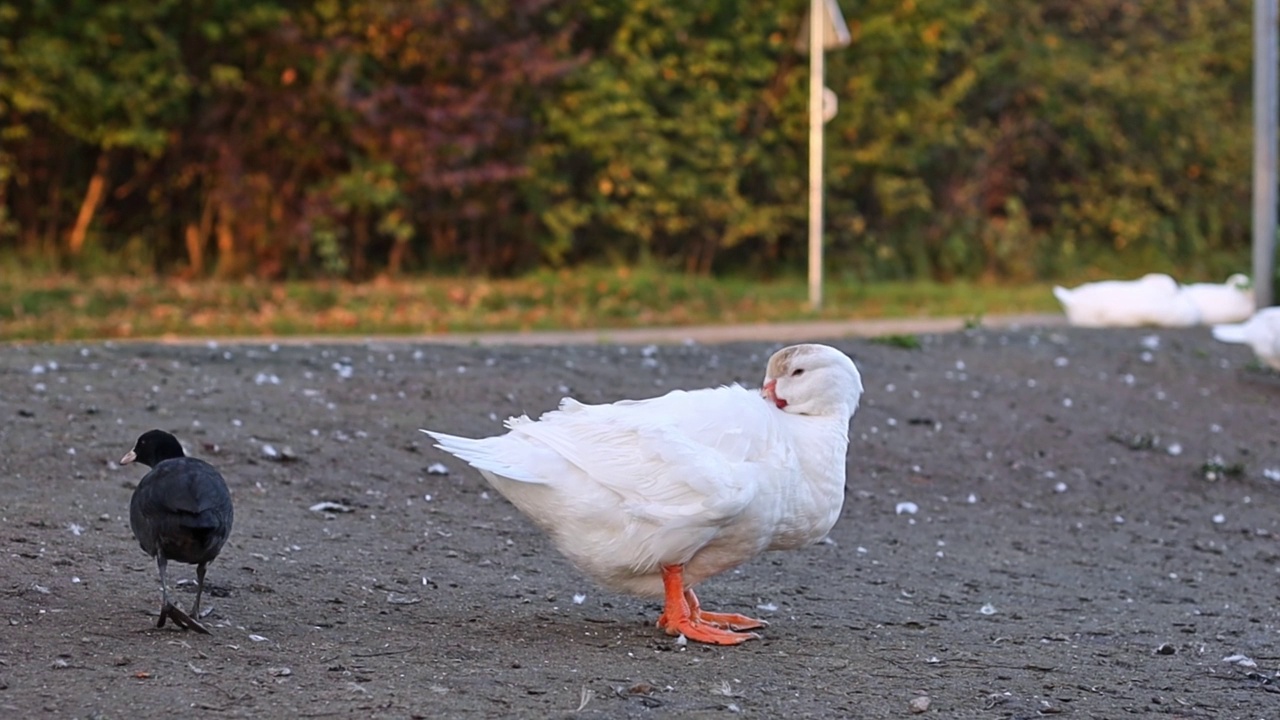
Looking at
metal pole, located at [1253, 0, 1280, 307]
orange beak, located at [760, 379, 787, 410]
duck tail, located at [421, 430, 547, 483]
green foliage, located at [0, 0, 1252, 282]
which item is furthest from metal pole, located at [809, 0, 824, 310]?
duck tail, located at [421, 430, 547, 483]

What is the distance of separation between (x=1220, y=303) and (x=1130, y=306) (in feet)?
3.27

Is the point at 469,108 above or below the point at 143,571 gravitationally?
above

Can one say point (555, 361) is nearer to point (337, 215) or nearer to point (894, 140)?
point (337, 215)

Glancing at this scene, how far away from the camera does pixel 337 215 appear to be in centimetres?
1716

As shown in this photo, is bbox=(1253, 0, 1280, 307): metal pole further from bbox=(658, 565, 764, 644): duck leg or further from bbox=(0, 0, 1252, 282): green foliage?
bbox=(658, 565, 764, 644): duck leg

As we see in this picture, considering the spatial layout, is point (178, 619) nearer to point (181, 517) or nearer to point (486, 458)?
point (181, 517)

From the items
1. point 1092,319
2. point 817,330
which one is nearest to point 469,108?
point 817,330

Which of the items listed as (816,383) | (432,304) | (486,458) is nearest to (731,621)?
(816,383)

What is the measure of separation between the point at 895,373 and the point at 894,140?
11.3 metres

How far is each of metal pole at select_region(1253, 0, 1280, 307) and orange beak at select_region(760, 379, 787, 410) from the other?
30.4ft

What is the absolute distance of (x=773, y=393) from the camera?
537 cm

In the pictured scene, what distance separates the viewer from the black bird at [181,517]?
4727 millimetres

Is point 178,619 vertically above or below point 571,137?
below

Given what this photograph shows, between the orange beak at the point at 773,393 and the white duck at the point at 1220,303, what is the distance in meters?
9.40
